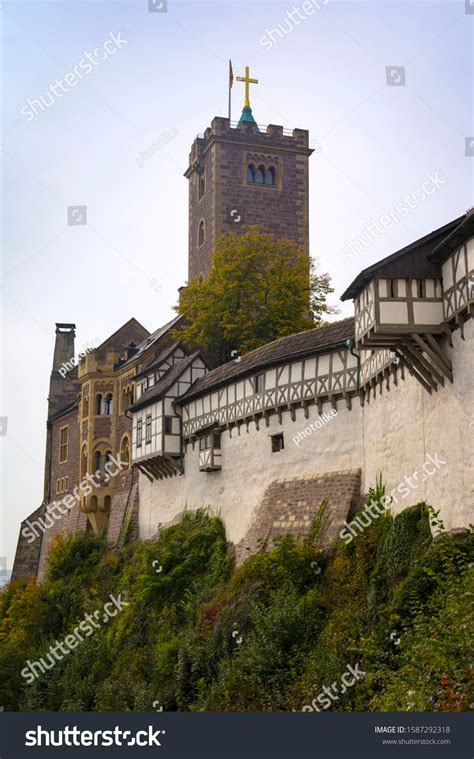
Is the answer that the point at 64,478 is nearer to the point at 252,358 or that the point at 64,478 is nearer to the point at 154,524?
the point at 154,524

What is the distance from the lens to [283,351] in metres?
31.8

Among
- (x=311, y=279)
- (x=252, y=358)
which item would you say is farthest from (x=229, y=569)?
(x=311, y=279)

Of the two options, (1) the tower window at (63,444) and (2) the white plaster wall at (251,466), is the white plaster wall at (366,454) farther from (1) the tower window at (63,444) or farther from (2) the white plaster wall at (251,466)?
(1) the tower window at (63,444)

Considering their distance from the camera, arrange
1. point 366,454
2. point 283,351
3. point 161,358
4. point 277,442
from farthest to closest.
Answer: point 161,358, point 283,351, point 277,442, point 366,454

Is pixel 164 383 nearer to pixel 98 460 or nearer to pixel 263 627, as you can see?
pixel 98 460

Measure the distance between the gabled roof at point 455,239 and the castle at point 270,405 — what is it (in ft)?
0.19

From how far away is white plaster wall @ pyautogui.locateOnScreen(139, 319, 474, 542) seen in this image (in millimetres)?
20500

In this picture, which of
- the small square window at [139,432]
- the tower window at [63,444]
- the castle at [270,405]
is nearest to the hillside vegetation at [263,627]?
the castle at [270,405]

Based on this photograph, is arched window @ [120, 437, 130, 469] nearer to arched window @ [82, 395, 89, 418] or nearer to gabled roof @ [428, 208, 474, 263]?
arched window @ [82, 395, 89, 418]

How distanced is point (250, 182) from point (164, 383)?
588 inches

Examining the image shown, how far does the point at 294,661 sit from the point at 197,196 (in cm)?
3556

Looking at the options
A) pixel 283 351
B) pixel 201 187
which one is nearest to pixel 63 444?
pixel 201 187

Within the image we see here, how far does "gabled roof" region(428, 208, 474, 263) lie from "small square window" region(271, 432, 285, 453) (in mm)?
10712

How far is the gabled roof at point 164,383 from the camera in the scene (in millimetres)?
40531
